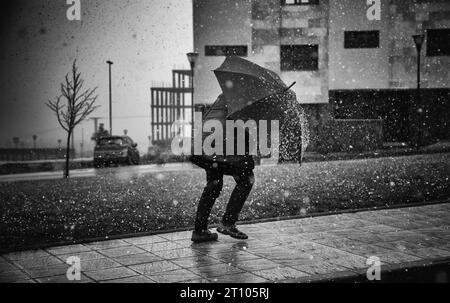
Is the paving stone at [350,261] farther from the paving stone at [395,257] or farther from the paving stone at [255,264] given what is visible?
the paving stone at [255,264]

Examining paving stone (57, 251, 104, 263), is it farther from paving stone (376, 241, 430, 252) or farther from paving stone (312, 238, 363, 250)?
paving stone (376, 241, 430, 252)

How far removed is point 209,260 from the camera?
5.06 meters

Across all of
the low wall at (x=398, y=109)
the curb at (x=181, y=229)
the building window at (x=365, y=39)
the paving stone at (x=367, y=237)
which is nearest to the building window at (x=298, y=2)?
the building window at (x=365, y=39)

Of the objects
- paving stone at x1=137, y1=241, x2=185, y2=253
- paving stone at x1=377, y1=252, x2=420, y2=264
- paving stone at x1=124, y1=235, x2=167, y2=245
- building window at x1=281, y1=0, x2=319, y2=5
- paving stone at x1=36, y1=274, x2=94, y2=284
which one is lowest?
paving stone at x1=124, y1=235, x2=167, y2=245

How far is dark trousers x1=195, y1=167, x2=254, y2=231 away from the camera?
5.71 metres

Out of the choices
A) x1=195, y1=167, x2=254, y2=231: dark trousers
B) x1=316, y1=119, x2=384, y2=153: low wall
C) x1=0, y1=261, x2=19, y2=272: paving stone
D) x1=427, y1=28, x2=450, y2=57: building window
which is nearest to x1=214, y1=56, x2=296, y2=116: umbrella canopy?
x1=195, y1=167, x2=254, y2=231: dark trousers

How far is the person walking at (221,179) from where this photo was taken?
5.54 meters

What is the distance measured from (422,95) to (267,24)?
999 centimetres

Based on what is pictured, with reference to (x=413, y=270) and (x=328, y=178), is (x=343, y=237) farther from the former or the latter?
(x=328, y=178)

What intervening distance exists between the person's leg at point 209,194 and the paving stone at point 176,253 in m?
0.43

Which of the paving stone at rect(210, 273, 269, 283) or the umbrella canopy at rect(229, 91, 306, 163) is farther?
the umbrella canopy at rect(229, 91, 306, 163)

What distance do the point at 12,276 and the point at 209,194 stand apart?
227 cm

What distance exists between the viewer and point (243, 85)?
5.41 meters
